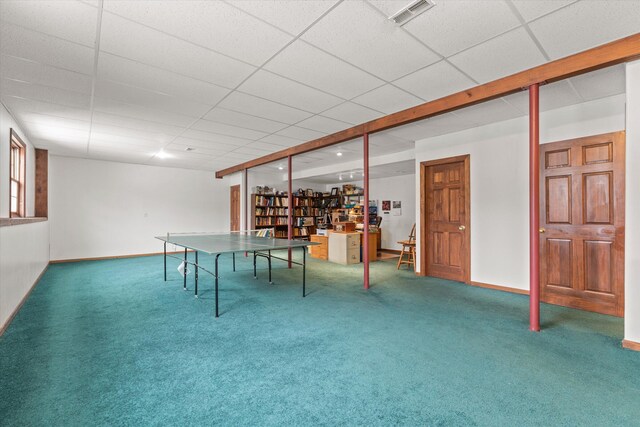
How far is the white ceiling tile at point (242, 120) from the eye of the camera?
13.2 ft

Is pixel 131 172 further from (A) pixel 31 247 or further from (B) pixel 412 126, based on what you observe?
(B) pixel 412 126

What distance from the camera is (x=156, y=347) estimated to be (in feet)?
8.43

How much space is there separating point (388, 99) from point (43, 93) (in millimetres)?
4056

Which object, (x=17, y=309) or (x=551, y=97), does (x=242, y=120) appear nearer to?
(x=17, y=309)

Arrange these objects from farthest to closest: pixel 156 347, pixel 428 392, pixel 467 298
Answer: pixel 467 298 → pixel 156 347 → pixel 428 392

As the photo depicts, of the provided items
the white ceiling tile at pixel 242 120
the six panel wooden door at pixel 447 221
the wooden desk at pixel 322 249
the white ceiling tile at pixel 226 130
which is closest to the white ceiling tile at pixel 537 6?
the six panel wooden door at pixel 447 221

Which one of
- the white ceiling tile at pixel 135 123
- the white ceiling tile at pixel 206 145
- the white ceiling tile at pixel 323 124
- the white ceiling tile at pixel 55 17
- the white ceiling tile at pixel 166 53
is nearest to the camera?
the white ceiling tile at pixel 55 17

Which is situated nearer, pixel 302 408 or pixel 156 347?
pixel 302 408

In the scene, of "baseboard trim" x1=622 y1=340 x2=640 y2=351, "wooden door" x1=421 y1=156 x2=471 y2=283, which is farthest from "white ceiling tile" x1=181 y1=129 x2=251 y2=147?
"baseboard trim" x1=622 y1=340 x2=640 y2=351

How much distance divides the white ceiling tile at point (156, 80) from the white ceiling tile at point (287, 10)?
133cm

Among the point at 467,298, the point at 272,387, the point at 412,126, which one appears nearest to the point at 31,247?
the point at 272,387

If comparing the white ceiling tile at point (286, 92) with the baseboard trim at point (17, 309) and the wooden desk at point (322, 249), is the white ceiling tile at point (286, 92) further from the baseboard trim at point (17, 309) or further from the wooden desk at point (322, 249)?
the wooden desk at point (322, 249)

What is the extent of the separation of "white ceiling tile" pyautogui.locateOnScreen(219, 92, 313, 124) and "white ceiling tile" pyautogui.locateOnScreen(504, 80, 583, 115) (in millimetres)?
2605

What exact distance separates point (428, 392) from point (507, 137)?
391 centimetres
